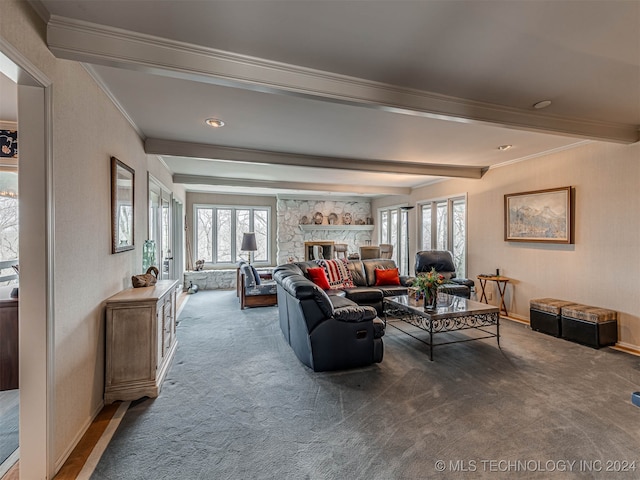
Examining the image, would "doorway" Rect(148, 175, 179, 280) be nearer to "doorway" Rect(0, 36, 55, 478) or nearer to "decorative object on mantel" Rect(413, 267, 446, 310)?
"doorway" Rect(0, 36, 55, 478)

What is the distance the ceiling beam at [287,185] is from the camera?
239 inches

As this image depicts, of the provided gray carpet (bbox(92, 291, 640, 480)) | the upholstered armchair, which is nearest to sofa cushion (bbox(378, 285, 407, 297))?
gray carpet (bbox(92, 291, 640, 480))

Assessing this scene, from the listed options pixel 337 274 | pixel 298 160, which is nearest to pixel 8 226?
pixel 298 160

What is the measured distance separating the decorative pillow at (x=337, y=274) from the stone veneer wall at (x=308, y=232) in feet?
10.4

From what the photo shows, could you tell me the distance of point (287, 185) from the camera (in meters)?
6.74

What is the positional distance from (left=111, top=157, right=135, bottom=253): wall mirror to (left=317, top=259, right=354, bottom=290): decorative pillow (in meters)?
3.05

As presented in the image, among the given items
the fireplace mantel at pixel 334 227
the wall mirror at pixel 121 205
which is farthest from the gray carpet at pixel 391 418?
the fireplace mantel at pixel 334 227

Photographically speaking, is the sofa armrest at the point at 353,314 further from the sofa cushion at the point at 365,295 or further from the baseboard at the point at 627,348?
the baseboard at the point at 627,348

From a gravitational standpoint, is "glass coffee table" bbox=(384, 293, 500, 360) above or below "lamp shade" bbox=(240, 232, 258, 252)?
below

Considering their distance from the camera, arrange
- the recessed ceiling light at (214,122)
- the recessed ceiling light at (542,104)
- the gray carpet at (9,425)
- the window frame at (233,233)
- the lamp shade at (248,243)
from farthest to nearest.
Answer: the window frame at (233,233) → the lamp shade at (248,243) → the recessed ceiling light at (214,122) → the recessed ceiling light at (542,104) → the gray carpet at (9,425)

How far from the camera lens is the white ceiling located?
1668 mm

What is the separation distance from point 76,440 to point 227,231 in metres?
6.66

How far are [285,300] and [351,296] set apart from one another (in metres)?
1.48

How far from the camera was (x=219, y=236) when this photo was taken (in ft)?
A: 27.3
